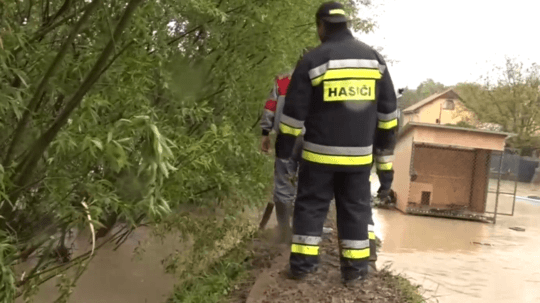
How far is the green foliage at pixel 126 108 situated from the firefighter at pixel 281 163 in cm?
34

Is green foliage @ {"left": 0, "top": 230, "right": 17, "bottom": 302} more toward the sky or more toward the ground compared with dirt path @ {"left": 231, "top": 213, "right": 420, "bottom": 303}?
more toward the sky

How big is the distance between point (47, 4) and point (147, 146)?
2004 millimetres

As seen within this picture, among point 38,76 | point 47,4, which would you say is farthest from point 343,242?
point 47,4

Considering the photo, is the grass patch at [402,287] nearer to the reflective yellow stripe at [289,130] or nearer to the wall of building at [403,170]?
the reflective yellow stripe at [289,130]

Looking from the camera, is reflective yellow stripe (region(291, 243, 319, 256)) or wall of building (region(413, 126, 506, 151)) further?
wall of building (region(413, 126, 506, 151))

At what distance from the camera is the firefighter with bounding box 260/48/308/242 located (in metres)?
4.80

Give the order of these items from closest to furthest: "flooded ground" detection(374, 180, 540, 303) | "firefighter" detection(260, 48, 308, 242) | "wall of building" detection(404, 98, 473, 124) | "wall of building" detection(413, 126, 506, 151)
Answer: "firefighter" detection(260, 48, 308, 242) → "flooded ground" detection(374, 180, 540, 303) → "wall of building" detection(413, 126, 506, 151) → "wall of building" detection(404, 98, 473, 124)

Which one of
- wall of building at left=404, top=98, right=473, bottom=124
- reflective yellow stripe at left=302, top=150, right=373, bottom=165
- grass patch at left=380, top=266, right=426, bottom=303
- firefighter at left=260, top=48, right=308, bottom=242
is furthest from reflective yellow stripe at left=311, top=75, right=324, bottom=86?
wall of building at left=404, top=98, right=473, bottom=124

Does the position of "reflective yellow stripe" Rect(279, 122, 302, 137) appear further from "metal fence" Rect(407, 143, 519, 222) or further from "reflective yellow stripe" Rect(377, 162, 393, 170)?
"metal fence" Rect(407, 143, 519, 222)

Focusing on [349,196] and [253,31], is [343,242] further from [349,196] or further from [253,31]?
[253,31]

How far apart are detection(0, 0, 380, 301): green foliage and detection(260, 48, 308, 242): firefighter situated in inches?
13.3

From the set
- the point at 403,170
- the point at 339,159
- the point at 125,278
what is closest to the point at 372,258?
the point at 339,159

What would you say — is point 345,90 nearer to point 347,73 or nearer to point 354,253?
point 347,73

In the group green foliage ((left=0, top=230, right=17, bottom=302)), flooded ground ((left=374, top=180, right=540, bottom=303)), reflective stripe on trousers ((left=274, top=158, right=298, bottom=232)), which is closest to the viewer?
green foliage ((left=0, top=230, right=17, bottom=302))
